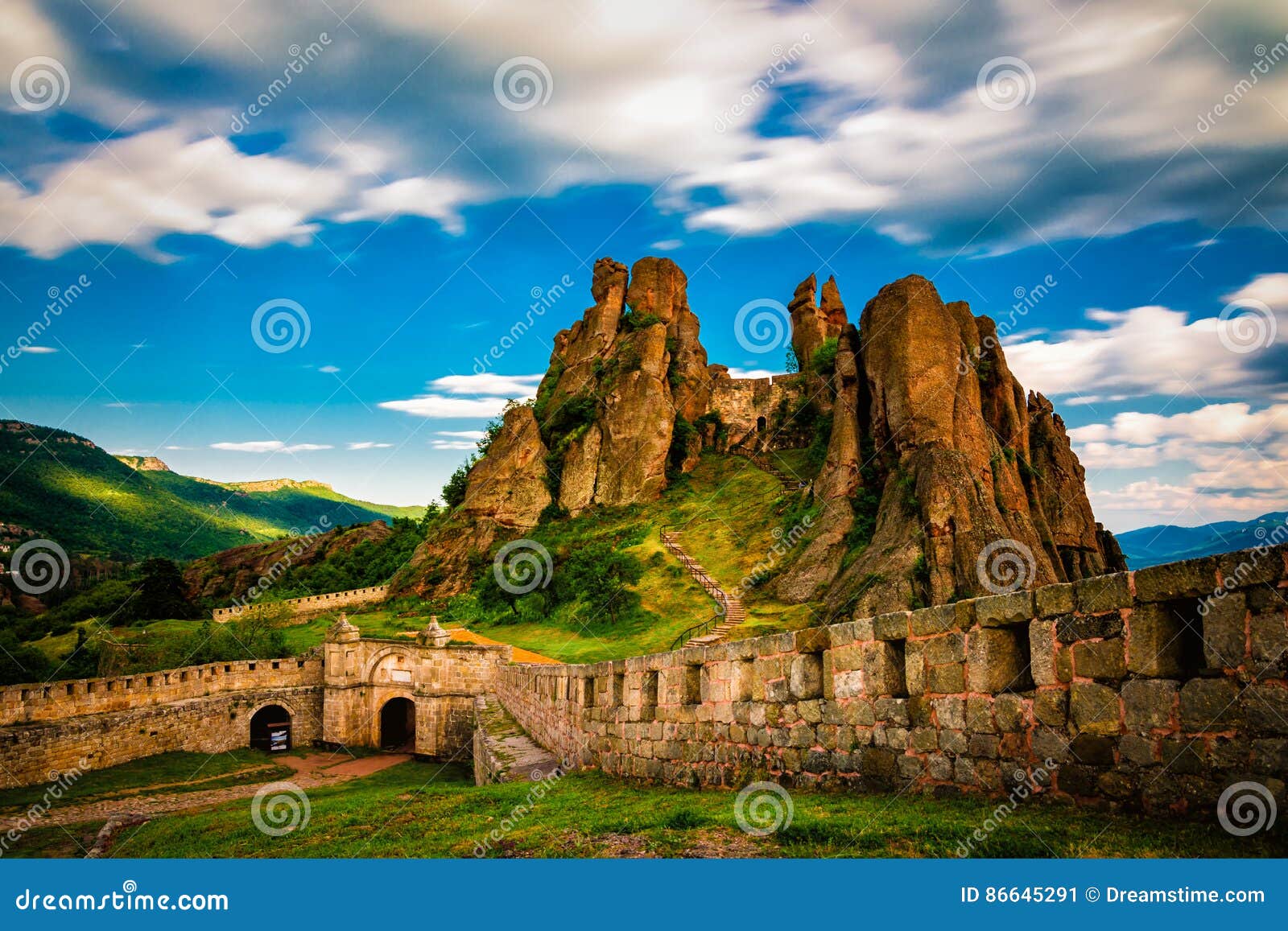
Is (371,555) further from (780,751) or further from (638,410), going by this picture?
(780,751)

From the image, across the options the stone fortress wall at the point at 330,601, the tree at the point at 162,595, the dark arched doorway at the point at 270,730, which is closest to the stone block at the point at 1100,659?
the dark arched doorway at the point at 270,730

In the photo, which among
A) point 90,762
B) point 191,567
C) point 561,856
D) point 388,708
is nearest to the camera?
point 561,856

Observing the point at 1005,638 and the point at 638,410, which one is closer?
the point at 1005,638

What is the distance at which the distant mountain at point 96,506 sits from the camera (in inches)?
4031

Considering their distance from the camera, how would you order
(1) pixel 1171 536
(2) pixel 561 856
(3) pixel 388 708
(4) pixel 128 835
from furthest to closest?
(1) pixel 1171 536, (3) pixel 388 708, (4) pixel 128 835, (2) pixel 561 856

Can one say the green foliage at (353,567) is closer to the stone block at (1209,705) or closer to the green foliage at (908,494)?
the green foliage at (908,494)

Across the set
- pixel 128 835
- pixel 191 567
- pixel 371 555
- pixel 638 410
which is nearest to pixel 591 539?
pixel 638 410

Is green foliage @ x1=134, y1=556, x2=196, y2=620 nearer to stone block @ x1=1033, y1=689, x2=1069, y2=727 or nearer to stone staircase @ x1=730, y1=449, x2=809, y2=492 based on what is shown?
stone staircase @ x1=730, y1=449, x2=809, y2=492

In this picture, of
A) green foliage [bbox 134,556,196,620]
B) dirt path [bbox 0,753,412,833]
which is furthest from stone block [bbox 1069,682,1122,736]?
green foliage [bbox 134,556,196,620]

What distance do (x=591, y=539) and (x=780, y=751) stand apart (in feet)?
171

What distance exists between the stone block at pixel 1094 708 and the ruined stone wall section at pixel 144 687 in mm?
41556

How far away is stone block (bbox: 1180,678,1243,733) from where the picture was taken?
16.0 ft

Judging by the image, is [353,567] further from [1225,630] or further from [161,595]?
[1225,630]

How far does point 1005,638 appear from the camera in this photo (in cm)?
636
